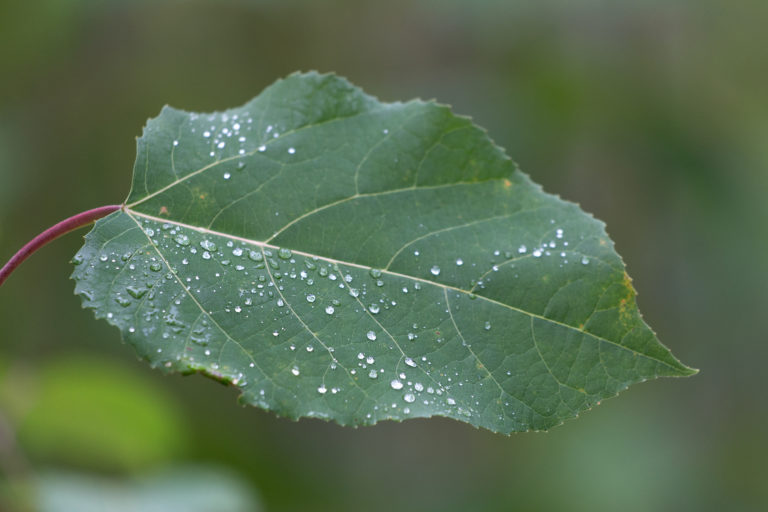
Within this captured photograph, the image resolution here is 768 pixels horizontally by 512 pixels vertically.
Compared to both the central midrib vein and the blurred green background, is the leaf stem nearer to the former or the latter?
the central midrib vein

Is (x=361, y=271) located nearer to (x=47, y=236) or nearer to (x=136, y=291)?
(x=136, y=291)

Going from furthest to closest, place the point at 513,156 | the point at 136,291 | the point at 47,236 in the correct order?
the point at 513,156 → the point at 136,291 → the point at 47,236

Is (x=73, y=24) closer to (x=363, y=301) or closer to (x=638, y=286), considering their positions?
(x=363, y=301)

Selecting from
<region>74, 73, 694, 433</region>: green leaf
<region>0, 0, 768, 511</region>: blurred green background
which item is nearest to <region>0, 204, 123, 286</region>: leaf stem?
<region>74, 73, 694, 433</region>: green leaf

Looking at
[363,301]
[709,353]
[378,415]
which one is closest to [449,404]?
[378,415]

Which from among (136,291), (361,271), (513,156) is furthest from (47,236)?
(513,156)
